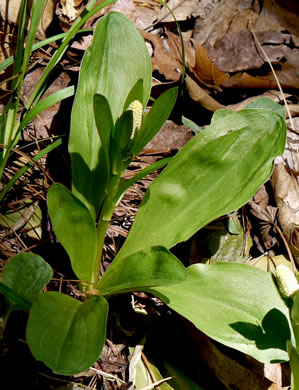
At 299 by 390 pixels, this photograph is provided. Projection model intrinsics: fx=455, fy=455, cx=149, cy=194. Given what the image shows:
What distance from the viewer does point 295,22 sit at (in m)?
2.14

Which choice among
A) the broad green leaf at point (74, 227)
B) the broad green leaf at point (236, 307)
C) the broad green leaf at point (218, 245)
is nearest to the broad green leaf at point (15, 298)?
the broad green leaf at point (74, 227)

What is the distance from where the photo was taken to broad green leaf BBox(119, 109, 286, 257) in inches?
51.1

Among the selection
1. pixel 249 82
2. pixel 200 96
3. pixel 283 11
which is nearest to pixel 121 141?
pixel 200 96

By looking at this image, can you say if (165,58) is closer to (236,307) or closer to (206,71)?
(206,71)

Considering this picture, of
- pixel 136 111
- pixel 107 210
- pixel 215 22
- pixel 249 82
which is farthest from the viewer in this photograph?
pixel 215 22

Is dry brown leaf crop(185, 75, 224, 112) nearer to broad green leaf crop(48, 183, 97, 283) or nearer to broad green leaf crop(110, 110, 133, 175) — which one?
broad green leaf crop(110, 110, 133, 175)

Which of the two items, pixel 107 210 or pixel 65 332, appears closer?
pixel 65 332

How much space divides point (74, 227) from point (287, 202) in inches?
34.4

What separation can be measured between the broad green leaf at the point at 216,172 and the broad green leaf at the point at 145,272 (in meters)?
0.15

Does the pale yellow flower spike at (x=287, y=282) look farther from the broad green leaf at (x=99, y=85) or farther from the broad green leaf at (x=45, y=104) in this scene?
the broad green leaf at (x=45, y=104)

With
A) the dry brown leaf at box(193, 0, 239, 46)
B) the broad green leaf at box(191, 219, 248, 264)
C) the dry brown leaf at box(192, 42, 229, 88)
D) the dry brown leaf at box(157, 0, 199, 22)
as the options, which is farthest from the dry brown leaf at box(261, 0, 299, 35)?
the broad green leaf at box(191, 219, 248, 264)

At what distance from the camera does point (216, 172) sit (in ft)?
4.30

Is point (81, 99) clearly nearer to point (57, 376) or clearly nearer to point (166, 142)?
point (166, 142)

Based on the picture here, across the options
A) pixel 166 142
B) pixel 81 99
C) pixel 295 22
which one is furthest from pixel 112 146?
pixel 295 22
